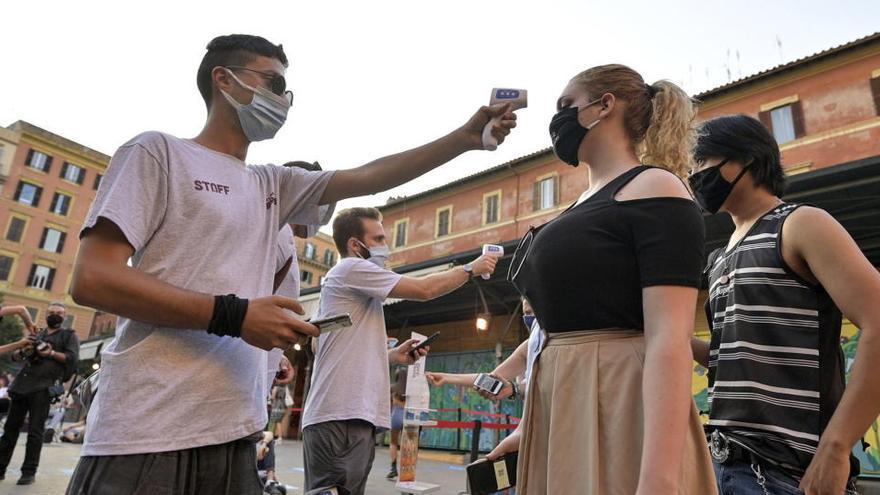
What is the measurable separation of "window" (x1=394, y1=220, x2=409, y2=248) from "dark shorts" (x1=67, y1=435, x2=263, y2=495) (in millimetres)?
28724

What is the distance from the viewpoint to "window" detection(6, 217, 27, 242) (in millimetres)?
42219

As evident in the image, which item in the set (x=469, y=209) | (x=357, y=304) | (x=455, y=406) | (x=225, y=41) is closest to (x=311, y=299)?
(x=455, y=406)

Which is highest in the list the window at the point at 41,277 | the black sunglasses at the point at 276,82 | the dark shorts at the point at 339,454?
the window at the point at 41,277

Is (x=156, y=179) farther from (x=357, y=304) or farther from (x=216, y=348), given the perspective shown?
(x=357, y=304)

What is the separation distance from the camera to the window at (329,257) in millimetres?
61356

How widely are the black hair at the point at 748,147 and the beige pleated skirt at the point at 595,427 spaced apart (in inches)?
44.9

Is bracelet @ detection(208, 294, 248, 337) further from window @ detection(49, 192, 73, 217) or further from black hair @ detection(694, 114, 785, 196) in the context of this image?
window @ detection(49, 192, 73, 217)

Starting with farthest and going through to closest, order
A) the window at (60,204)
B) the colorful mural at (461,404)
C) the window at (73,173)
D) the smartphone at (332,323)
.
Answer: the window at (73,173) < the window at (60,204) < the colorful mural at (461,404) < the smartphone at (332,323)

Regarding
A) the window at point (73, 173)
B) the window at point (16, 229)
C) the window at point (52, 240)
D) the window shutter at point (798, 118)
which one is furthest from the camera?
the window at point (73, 173)

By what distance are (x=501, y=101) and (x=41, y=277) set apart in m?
54.2

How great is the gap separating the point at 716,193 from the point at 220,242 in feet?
6.25

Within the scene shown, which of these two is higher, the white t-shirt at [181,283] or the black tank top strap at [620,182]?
the black tank top strap at [620,182]

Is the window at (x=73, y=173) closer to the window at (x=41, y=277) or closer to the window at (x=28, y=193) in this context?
the window at (x=28, y=193)

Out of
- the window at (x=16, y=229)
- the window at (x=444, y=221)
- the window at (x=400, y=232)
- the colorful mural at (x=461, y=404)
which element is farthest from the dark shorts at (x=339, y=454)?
the window at (x=16, y=229)
